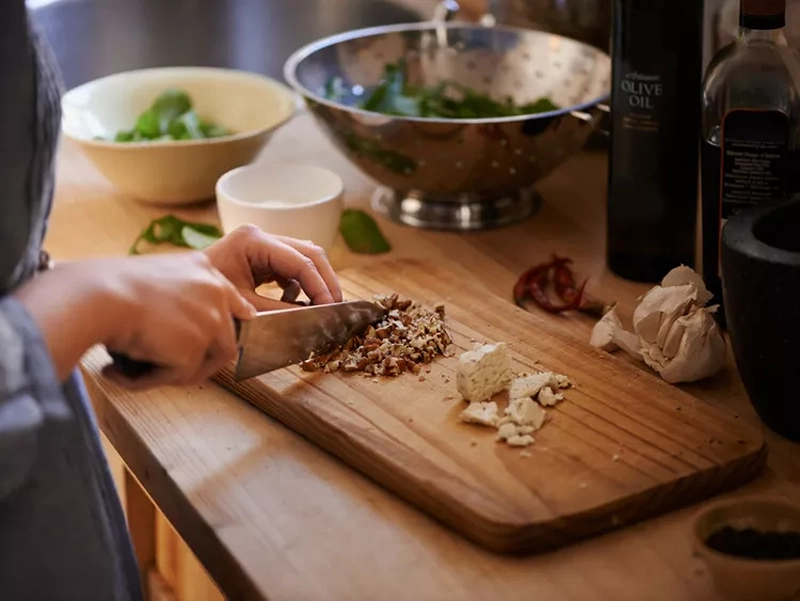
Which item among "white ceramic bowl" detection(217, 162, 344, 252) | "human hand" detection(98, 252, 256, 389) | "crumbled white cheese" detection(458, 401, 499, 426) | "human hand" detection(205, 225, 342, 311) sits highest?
"human hand" detection(98, 252, 256, 389)

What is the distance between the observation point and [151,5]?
2.16 meters

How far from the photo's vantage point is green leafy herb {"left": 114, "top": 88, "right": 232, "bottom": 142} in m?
1.59

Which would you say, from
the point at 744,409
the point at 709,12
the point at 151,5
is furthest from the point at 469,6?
the point at 744,409

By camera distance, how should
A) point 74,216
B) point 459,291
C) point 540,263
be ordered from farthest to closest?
point 74,216, point 540,263, point 459,291

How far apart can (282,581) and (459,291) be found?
49 cm

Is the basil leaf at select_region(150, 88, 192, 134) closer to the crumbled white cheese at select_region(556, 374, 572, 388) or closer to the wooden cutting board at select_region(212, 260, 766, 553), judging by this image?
the wooden cutting board at select_region(212, 260, 766, 553)

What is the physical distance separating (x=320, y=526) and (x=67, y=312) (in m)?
0.25

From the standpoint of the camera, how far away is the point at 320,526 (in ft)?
2.89

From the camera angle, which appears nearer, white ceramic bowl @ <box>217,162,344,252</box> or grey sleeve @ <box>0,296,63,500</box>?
grey sleeve @ <box>0,296,63,500</box>

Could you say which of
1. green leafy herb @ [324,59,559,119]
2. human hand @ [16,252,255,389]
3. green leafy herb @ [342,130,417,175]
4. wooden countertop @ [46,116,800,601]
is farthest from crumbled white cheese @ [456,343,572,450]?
green leafy herb @ [324,59,559,119]

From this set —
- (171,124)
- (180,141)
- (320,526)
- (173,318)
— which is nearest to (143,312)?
(173,318)

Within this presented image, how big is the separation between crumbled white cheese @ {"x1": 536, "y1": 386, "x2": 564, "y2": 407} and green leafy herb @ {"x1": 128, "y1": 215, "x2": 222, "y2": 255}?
1.88ft

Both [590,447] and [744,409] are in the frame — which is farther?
[744,409]

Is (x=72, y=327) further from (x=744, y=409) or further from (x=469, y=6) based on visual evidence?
(x=469, y=6)
